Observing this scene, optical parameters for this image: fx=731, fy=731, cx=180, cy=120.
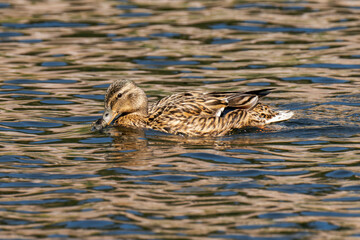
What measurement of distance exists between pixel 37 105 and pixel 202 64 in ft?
15.7

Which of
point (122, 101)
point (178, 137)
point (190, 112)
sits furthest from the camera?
point (122, 101)

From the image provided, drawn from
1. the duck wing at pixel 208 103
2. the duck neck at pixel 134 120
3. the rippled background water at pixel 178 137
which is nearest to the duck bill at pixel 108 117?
the rippled background water at pixel 178 137

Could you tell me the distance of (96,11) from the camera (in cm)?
2309

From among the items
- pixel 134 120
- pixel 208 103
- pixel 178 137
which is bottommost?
pixel 178 137

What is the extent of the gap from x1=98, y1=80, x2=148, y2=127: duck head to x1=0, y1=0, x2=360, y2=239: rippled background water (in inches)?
13.0

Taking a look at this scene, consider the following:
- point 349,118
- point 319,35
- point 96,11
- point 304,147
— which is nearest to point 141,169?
point 304,147

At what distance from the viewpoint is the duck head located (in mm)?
11906

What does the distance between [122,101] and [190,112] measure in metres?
1.17

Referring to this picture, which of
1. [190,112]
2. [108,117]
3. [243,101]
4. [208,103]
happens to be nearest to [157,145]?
[190,112]

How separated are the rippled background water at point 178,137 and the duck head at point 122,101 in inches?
13.0

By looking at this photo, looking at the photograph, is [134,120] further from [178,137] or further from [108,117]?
[178,137]

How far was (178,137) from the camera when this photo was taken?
11.6 meters

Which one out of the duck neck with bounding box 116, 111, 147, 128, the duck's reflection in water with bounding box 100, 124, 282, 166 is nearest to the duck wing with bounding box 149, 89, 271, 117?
the duck neck with bounding box 116, 111, 147, 128

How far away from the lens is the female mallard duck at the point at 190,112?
11.8m
